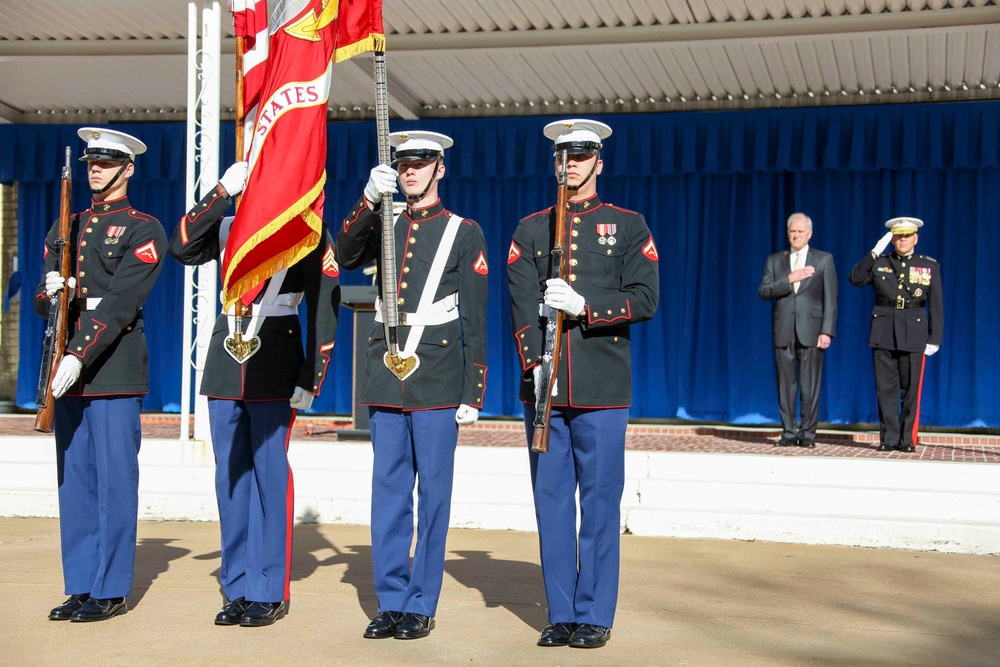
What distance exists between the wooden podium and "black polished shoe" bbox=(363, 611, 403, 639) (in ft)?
16.2

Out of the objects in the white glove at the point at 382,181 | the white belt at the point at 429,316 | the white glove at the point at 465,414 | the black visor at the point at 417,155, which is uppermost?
the black visor at the point at 417,155

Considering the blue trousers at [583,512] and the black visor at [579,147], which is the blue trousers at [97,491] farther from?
the black visor at [579,147]

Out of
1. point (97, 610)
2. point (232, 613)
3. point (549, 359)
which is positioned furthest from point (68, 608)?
point (549, 359)

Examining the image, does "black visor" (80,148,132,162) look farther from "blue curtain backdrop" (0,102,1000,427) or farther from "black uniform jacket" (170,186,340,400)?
"blue curtain backdrop" (0,102,1000,427)

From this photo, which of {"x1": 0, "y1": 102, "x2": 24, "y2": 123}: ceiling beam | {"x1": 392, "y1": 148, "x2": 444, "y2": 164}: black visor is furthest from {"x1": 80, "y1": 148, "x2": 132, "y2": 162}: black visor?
{"x1": 0, "y1": 102, "x2": 24, "y2": 123}: ceiling beam

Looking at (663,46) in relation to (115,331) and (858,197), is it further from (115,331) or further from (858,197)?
(115,331)

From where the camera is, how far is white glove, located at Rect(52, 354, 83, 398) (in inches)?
168

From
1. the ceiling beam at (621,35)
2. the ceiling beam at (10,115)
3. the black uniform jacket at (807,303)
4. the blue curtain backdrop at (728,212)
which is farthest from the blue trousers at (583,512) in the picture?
the ceiling beam at (10,115)

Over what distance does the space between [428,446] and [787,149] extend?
26.0 feet

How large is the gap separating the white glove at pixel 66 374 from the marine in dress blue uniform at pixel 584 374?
5.49 feet

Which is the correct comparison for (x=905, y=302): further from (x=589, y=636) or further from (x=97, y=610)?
(x=97, y=610)

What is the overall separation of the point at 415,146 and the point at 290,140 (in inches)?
19.0

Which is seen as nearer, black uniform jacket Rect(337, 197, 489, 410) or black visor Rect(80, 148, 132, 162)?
black uniform jacket Rect(337, 197, 489, 410)

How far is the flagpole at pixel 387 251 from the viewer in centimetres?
414
